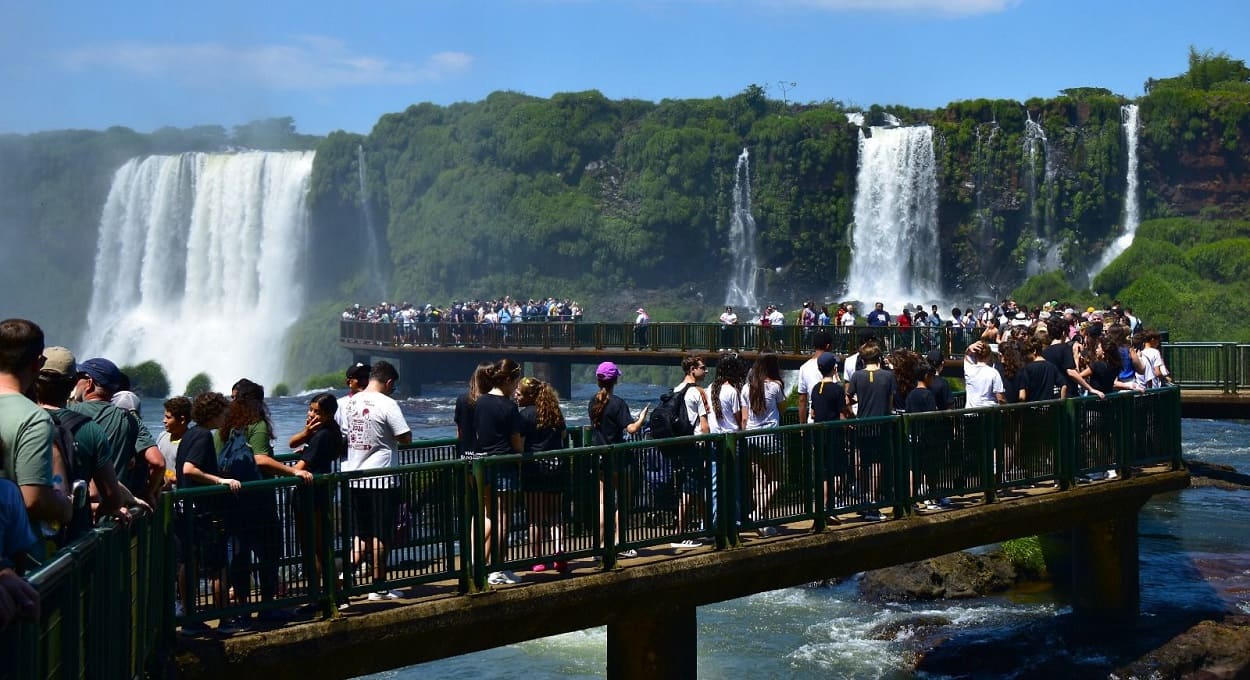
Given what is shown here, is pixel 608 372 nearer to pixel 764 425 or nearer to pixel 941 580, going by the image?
pixel 764 425

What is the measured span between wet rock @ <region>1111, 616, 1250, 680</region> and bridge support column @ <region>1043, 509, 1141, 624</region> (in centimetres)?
121

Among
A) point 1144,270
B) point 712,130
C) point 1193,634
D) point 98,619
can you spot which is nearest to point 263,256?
point 712,130

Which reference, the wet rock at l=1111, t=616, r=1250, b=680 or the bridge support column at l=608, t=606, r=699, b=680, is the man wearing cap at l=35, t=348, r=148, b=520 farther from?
the wet rock at l=1111, t=616, r=1250, b=680

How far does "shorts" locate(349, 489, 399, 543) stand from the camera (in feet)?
27.9

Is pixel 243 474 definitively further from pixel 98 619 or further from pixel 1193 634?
pixel 1193 634

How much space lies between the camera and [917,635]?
1546 centimetres

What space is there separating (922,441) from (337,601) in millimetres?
5670

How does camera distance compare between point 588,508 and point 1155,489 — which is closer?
point 588,508

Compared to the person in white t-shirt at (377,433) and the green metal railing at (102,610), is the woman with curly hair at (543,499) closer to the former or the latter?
the person in white t-shirt at (377,433)

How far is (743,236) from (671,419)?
65.3 m

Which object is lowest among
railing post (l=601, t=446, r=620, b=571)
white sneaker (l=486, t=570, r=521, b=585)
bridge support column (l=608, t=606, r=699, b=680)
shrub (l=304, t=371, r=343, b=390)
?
shrub (l=304, t=371, r=343, b=390)

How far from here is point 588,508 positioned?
31.9 feet

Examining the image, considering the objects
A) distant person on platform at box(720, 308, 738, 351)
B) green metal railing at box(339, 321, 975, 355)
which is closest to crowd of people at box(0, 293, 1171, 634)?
green metal railing at box(339, 321, 975, 355)

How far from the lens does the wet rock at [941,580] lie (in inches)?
694
